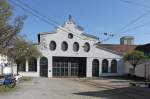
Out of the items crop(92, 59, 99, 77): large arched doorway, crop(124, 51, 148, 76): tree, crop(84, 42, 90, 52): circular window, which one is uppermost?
crop(84, 42, 90, 52): circular window

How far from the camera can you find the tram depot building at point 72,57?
73500 mm

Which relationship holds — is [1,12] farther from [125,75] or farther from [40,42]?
[125,75]

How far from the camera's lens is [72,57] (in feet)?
251

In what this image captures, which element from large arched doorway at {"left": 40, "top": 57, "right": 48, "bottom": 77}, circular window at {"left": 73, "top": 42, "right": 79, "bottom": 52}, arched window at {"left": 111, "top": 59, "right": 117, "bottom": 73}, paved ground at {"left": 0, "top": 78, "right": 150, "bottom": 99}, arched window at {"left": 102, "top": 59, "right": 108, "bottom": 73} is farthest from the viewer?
arched window at {"left": 111, "top": 59, "right": 117, "bottom": 73}

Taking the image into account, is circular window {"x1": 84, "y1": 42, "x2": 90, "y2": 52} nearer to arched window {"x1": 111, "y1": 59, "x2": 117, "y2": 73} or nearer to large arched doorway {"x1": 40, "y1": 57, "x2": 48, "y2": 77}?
arched window {"x1": 111, "y1": 59, "x2": 117, "y2": 73}

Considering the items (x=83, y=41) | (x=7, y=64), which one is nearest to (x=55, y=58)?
(x=83, y=41)

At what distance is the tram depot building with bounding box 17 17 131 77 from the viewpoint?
7350cm

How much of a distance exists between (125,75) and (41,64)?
61.4 ft

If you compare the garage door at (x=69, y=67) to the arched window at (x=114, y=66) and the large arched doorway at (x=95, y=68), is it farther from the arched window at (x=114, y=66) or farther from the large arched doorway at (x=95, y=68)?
the arched window at (x=114, y=66)

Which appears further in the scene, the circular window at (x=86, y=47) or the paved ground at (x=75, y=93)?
the circular window at (x=86, y=47)

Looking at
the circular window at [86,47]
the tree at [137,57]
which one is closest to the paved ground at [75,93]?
the tree at [137,57]

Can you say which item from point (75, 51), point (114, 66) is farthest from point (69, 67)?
point (114, 66)

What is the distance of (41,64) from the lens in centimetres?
7350

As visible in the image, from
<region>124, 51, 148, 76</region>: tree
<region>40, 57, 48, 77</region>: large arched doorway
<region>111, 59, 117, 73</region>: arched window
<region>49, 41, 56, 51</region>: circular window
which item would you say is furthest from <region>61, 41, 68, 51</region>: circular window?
<region>124, 51, 148, 76</region>: tree
